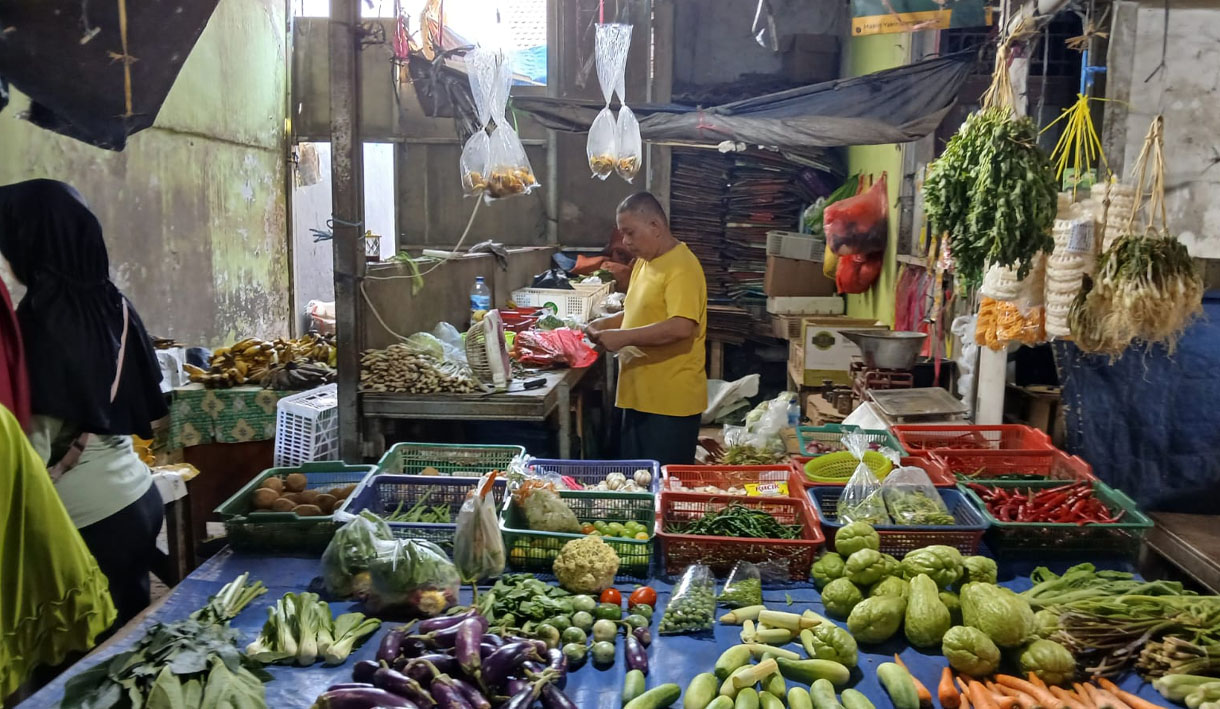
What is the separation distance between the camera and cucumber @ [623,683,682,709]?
2.20 meters

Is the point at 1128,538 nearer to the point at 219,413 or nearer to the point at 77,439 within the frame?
the point at 77,439

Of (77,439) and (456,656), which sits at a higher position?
(77,439)

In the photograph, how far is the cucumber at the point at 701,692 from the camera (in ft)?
7.26

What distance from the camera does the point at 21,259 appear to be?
3.01 m

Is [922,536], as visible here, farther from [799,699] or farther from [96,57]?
[96,57]

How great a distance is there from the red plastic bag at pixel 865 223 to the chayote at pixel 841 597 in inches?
219

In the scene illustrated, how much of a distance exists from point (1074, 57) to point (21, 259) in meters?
5.44

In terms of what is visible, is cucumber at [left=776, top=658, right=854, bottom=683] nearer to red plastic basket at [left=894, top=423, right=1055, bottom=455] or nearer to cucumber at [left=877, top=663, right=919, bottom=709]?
cucumber at [left=877, top=663, right=919, bottom=709]

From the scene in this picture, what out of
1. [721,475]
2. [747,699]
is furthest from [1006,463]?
[747,699]

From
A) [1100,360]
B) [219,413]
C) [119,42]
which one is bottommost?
[219,413]

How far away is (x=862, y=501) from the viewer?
318 centimetres

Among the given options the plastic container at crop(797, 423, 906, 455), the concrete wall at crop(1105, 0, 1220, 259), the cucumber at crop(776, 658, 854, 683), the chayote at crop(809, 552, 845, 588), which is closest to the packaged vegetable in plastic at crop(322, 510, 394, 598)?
the cucumber at crop(776, 658, 854, 683)

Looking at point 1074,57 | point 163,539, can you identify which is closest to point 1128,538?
point 1074,57

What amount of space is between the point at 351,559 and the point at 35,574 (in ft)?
3.24
